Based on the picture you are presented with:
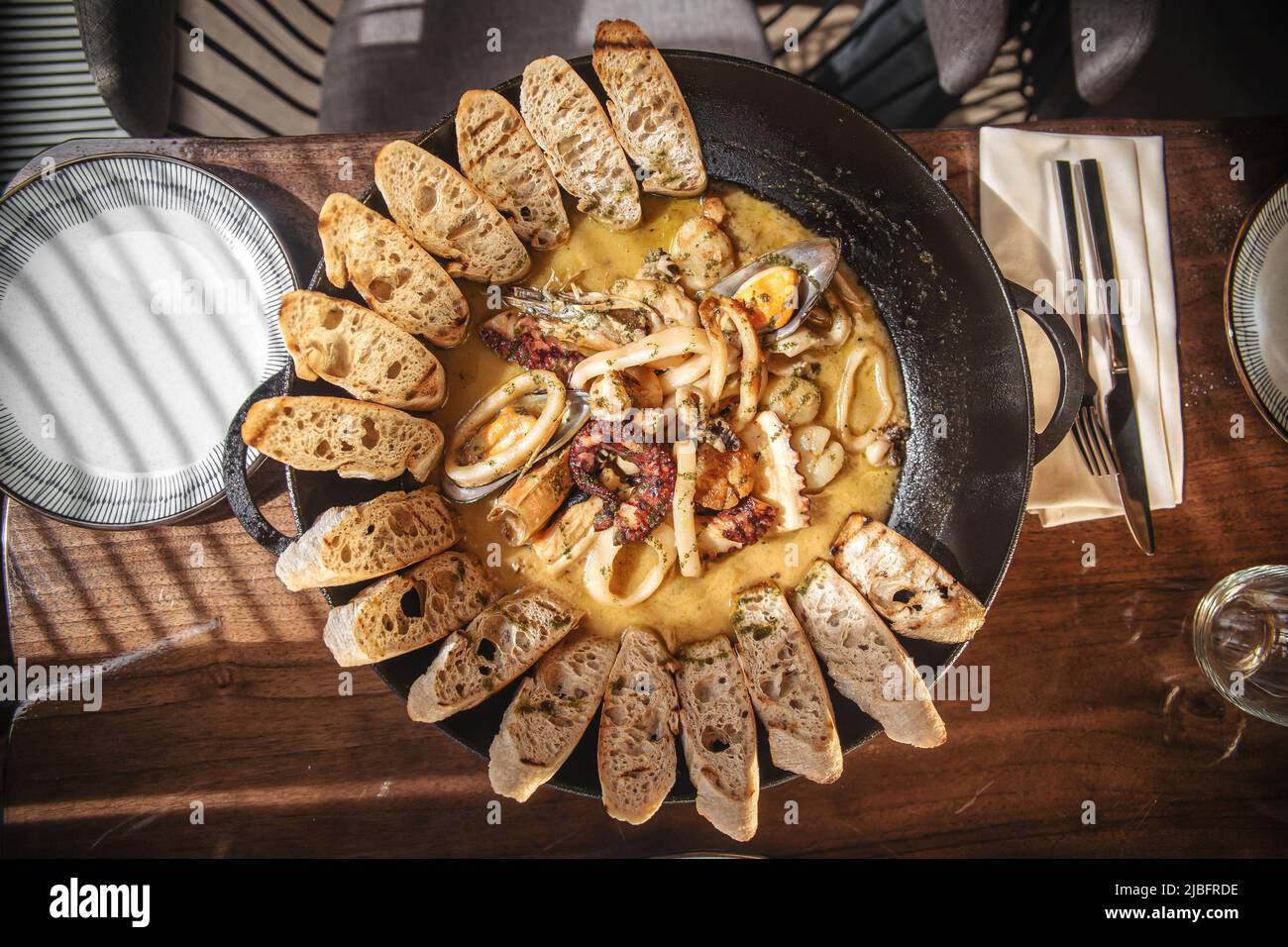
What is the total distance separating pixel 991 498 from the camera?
1880mm

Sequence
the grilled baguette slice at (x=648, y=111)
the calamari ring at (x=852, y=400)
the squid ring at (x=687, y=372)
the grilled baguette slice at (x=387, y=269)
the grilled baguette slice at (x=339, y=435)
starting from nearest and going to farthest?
the grilled baguette slice at (x=339, y=435), the grilled baguette slice at (x=387, y=269), the grilled baguette slice at (x=648, y=111), the squid ring at (x=687, y=372), the calamari ring at (x=852, y=400)

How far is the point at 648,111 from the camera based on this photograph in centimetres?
185

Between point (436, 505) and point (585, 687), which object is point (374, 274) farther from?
point (585, 687)

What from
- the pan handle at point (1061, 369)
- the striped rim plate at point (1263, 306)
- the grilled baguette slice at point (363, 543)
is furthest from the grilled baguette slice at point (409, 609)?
the striped rim plate at point (1263, 306)

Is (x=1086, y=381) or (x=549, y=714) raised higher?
(x=1086, y=381)

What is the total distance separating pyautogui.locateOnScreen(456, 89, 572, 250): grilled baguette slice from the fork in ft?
4.27

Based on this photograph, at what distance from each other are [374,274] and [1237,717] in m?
2.47

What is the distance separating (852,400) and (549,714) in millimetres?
1141

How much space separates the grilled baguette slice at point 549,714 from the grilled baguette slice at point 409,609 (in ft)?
0.79

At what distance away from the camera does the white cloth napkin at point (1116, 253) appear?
75.5 inches

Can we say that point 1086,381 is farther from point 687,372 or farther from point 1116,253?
point 687,372

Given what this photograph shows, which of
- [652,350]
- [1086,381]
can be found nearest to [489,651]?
[652,350]

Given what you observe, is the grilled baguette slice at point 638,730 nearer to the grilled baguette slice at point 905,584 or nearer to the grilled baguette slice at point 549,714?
the grilled baguette slice at point 549,714

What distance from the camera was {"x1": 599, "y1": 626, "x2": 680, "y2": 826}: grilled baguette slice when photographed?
1709 mm
